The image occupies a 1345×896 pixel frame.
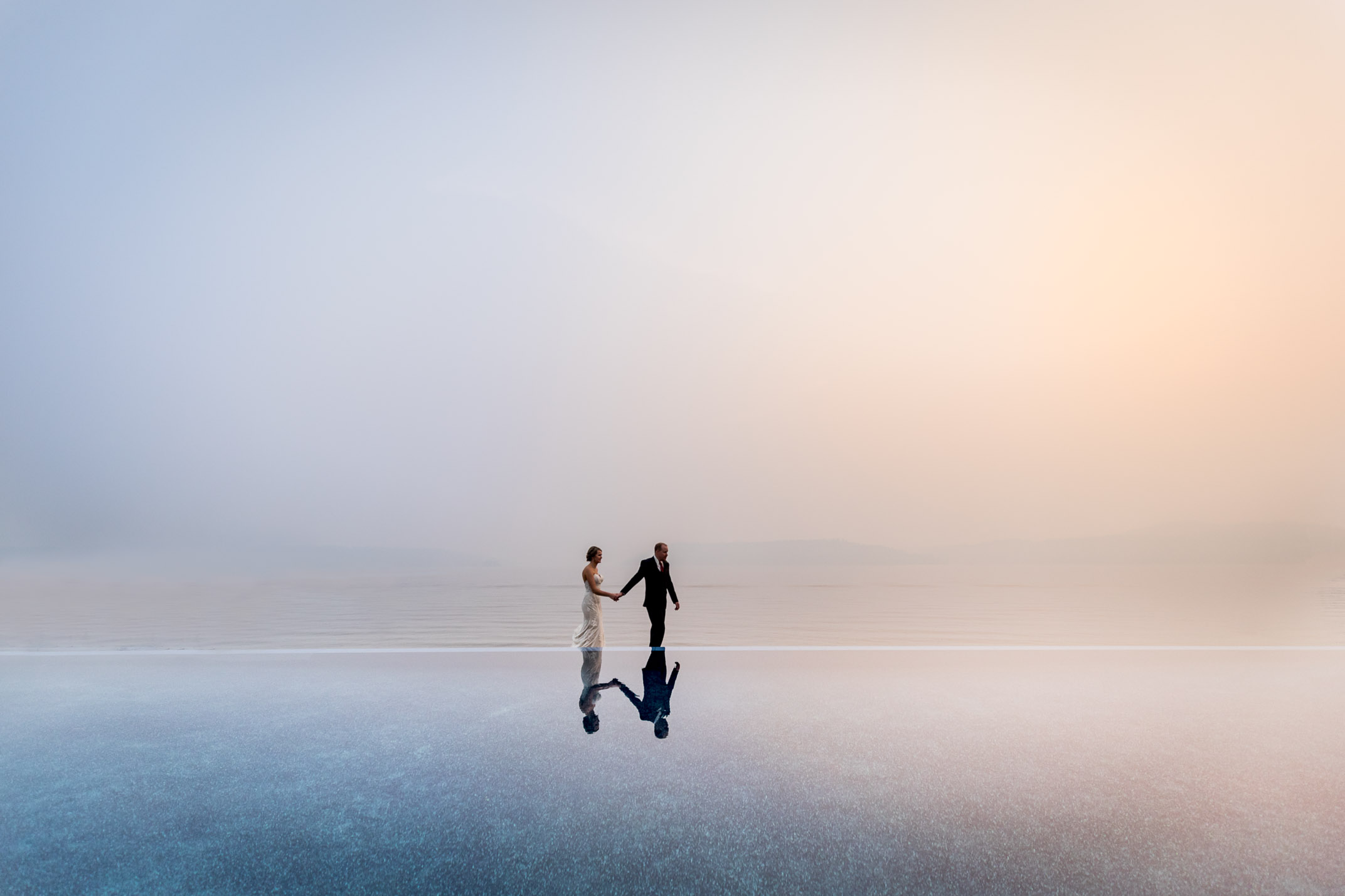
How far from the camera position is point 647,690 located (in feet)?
24.7

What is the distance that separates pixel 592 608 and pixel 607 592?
0.95 ft

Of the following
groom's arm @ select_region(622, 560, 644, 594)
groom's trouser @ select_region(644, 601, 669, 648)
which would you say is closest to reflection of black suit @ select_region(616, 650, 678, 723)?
groom's trouser @ select_region(644, 601, 669, 648)

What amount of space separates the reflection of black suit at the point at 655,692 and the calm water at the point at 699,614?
2.54m

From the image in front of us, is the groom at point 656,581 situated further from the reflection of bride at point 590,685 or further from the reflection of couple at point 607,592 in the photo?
the reflection of bride at point 590,685

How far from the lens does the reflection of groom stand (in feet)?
19.9

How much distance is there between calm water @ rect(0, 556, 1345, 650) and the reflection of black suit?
254 cm

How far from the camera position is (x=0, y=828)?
3.84 m

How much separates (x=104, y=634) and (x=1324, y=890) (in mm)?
16104


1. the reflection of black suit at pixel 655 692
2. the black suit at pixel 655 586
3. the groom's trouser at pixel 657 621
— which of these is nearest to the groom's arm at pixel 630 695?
the reflection of black suit at pixel 655 692

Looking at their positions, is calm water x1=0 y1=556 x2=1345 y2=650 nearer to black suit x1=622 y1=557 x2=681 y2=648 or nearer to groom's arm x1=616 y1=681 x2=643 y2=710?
black suit x1=622 y1=557 x2=681 y2=648

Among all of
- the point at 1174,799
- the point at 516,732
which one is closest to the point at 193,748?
the point at 516,732

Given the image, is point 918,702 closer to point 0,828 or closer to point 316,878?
point 316,878

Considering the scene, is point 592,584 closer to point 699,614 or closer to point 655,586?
point 655,586

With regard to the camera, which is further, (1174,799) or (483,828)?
(1174,799)
